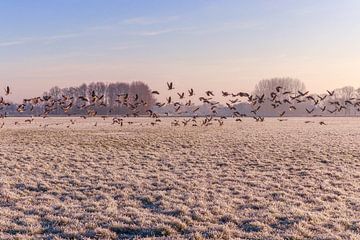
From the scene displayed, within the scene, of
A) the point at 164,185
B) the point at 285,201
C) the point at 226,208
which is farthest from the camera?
the point at 164,185

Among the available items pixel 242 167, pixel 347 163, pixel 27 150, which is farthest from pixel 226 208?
pixel 27 150

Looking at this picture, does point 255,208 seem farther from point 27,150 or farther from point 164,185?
point 27,150

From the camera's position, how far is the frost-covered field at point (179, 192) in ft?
32.0

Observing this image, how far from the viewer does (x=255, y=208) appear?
12133 millimetres

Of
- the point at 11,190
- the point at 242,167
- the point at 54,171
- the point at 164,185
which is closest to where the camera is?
the point at 11,190

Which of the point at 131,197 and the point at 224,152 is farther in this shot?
the point at 224,152

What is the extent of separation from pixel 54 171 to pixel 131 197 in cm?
661

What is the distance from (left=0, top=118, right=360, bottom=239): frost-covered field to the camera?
32.0 ft

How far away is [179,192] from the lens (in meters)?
14.4

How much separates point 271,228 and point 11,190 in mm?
9266

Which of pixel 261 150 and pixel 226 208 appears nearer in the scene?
pixel 226 208

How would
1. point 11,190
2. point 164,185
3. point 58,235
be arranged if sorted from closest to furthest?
point 58,235 < point 11,190 < point 164,185

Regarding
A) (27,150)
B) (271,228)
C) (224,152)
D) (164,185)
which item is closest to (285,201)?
(271,228)

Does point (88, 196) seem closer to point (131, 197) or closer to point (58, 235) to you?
point (131, 197)
